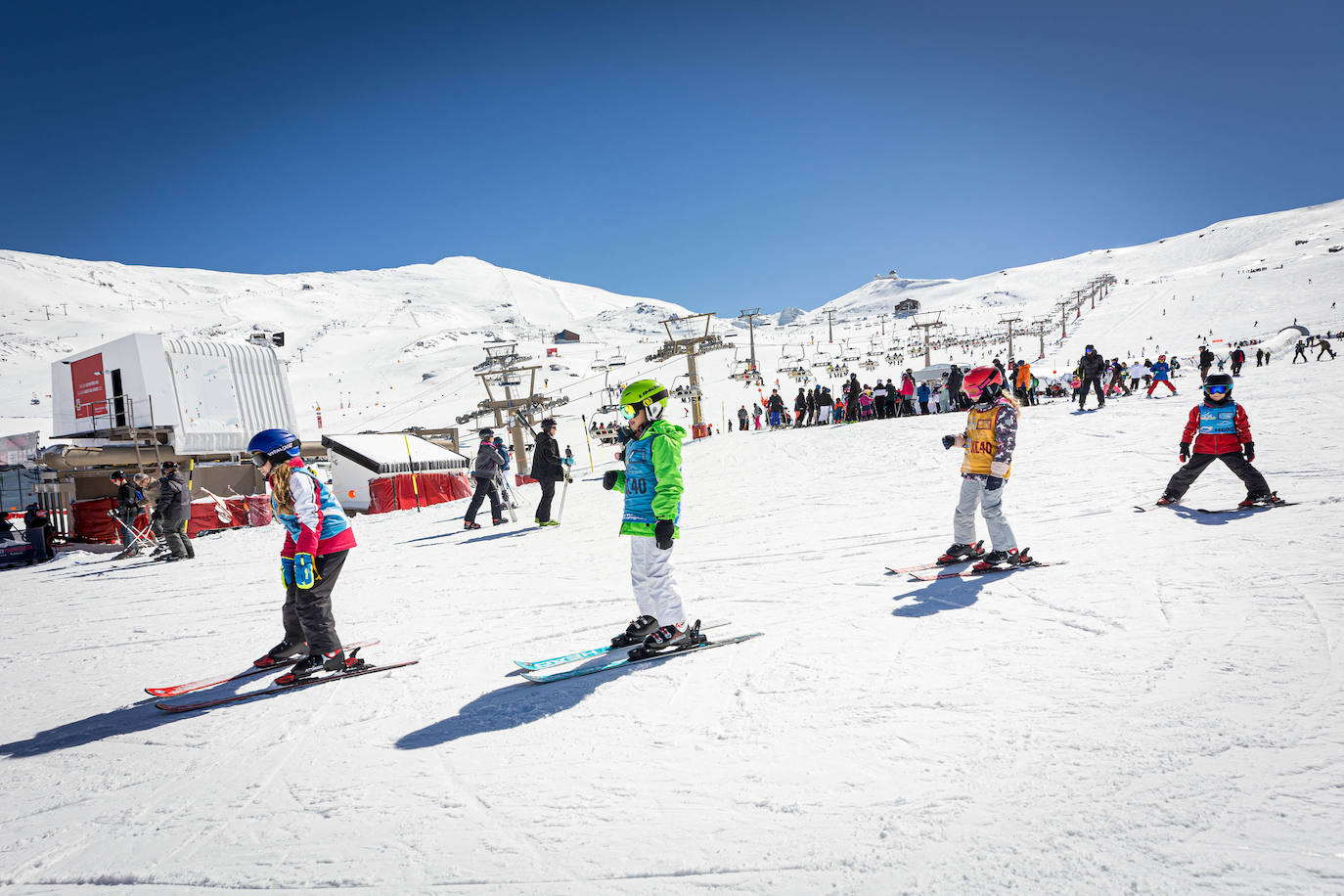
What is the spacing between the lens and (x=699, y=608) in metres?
5.88

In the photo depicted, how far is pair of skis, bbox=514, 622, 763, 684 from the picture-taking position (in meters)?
4.29

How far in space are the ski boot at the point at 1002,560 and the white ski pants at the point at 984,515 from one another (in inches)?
2.0

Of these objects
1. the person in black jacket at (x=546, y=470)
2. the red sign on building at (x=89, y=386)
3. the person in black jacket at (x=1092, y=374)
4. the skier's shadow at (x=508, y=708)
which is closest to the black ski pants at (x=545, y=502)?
the person in black jacket at (x=546, y=470)

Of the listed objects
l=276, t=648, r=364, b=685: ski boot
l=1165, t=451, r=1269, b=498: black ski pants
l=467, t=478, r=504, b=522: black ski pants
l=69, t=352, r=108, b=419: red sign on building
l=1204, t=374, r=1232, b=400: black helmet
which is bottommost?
l=276, t=648, r=364, b=685: ski boot

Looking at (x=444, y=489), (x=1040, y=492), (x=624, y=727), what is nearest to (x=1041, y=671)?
(x=624, y=727)

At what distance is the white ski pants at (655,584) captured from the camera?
15.2ft

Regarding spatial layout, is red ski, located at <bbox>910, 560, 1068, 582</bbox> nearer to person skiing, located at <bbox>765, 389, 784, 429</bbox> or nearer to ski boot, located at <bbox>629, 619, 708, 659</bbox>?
ski boot, located at <bbox>629, 619, 708, 659</bbox>

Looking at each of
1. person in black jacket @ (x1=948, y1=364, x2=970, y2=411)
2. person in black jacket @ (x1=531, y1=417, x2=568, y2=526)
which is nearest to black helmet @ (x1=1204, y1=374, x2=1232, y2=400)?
person in black jacket @ (x1=531, y1=417, x2=568, y2=526)

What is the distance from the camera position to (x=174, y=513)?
12.4 meters

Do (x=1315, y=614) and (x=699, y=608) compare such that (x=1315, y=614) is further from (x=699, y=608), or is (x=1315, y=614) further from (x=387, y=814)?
(x=387, y=814)

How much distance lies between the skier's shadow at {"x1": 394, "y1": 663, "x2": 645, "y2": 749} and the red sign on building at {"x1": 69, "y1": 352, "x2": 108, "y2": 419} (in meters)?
21.9

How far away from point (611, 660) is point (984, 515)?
146 inches

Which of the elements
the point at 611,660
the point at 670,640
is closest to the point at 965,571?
the point at 670,640

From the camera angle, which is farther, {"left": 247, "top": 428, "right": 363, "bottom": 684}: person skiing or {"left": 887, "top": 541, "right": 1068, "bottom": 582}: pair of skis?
{"left": 887, "top": 541, "right": 1068, "bottom": 582}: pair of skis
